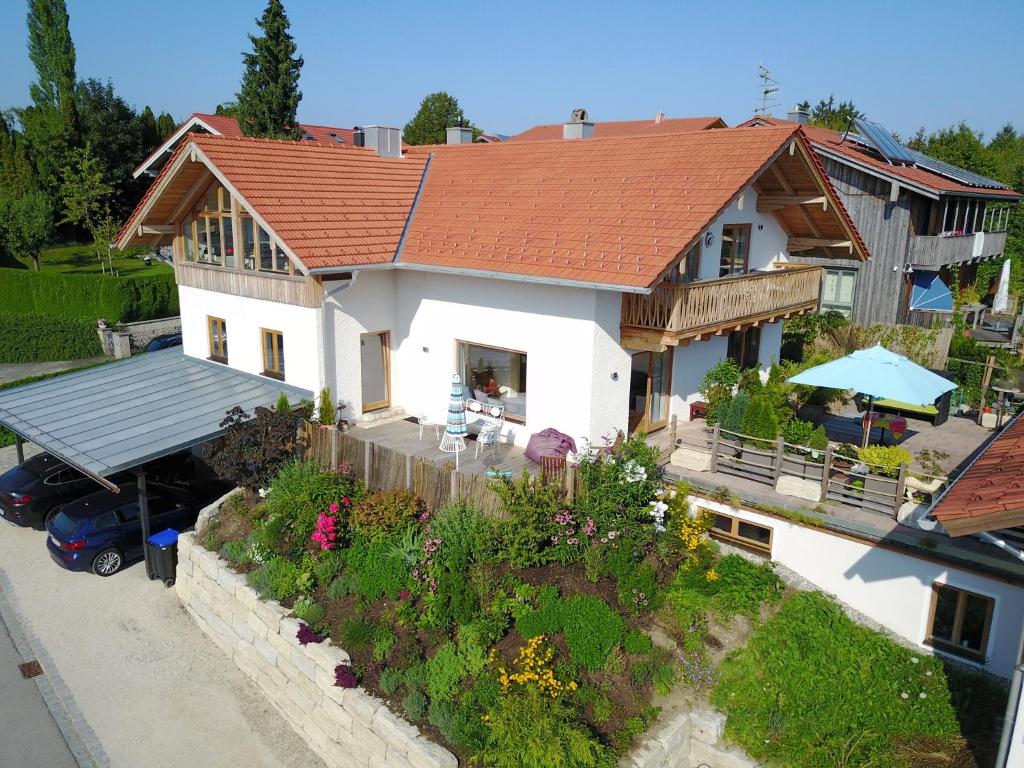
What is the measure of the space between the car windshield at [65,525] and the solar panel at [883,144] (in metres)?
27.4

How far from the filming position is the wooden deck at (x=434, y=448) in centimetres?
1553

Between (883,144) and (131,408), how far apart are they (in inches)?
1035

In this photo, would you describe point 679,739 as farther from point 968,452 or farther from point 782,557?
point 968,452

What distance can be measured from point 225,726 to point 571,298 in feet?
32.2

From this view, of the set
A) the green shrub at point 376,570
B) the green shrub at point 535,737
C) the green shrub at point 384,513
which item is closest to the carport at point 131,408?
the green shrub at point 384,513

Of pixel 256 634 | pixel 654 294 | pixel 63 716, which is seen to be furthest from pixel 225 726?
pixel 654 294

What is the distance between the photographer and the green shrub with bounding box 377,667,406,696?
11141mm

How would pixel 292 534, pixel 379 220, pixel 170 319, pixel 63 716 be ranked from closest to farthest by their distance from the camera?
pixel 63 716, pixel 292 534, pixel 379 220, pixel 170 319

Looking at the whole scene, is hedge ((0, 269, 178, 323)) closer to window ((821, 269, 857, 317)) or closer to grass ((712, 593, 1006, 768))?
window ((821, 269, 857, 317))

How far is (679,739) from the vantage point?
410 inches

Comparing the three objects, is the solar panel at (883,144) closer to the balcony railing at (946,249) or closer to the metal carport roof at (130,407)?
the balcony railing at (946,249)

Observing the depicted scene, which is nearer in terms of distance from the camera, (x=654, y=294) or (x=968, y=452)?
(x=654, y=294)

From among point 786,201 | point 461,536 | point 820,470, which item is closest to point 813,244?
point 786,201

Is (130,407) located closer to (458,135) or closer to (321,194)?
(321,194)
